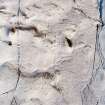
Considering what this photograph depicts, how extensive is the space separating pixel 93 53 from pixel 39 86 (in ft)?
1.19

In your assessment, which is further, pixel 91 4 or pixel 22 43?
pixel 91 4

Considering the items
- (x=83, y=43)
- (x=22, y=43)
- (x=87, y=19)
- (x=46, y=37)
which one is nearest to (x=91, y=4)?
(x=87, y=19)

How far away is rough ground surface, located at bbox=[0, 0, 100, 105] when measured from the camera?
48.4 inches

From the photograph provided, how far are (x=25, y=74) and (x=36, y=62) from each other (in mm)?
86

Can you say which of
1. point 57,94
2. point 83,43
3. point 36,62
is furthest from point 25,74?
point 83,43

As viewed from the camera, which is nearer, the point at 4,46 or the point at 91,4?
the point at 4,46

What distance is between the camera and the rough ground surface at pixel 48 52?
1.23 m

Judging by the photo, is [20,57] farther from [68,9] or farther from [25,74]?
[68,9]

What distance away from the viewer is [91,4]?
137cm

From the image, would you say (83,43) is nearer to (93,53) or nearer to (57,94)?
(93,53)

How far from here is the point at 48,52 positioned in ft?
4.18

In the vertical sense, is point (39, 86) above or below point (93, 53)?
below

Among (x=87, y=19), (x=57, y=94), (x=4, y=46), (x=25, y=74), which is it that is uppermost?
(x=87, y=19)

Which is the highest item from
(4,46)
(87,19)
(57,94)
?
(87,19)
